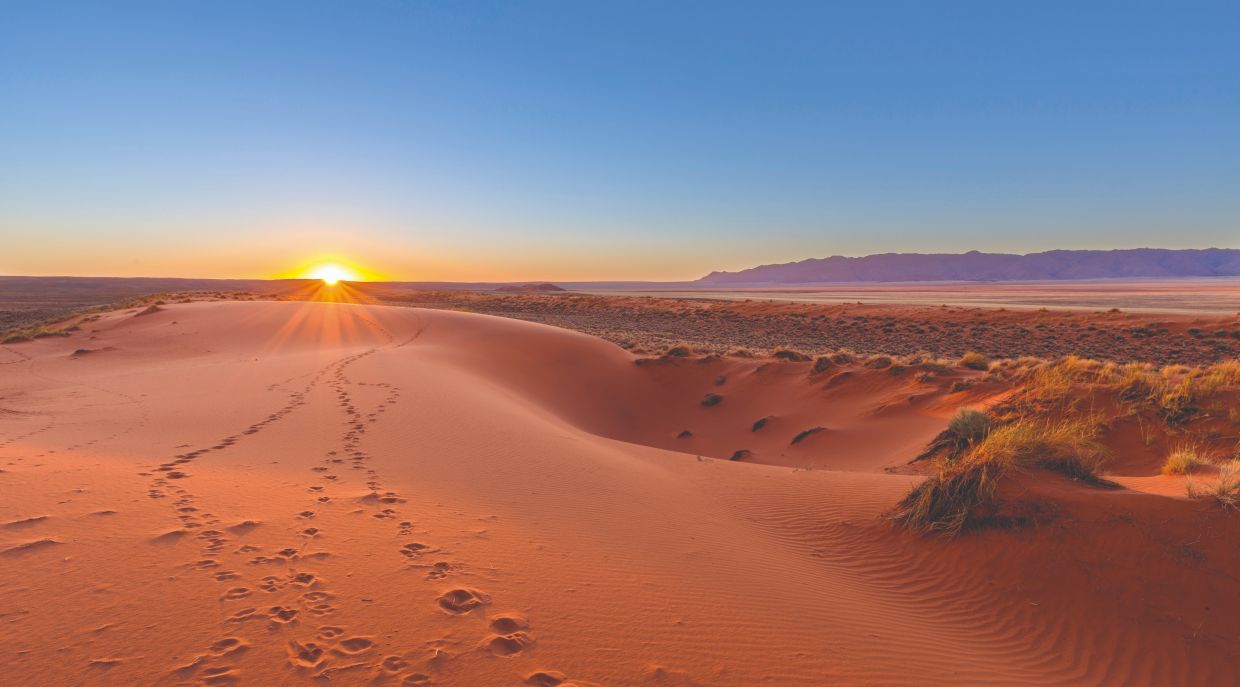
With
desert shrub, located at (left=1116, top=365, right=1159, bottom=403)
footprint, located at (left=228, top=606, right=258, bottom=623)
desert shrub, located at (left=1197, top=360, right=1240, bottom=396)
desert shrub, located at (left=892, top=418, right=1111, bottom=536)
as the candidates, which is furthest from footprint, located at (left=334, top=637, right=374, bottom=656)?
desert shrub, located at (left=1197, top=360, right=1240, bottom=396)

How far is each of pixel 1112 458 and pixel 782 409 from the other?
698 centimetres

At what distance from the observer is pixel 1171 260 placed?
18712 cm

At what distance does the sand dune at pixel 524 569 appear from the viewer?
129 inches

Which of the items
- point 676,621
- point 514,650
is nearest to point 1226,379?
point 676,621

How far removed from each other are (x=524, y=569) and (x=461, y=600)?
0.65 m

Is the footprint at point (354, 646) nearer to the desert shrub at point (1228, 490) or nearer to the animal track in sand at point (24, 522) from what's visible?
the animal track in sand at point (24, 522)

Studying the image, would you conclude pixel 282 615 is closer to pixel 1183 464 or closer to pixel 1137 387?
pixel 1183 464

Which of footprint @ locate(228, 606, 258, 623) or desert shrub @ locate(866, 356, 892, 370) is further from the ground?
footprint @ locate(228, 606, 258, 623)

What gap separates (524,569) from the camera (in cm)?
443

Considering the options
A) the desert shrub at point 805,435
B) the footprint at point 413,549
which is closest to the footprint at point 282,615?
the footprint at point 413,549

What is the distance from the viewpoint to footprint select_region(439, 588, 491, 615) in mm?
3738

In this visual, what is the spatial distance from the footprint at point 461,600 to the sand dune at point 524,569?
0.02 m

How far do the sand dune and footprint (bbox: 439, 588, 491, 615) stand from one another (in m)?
0.02

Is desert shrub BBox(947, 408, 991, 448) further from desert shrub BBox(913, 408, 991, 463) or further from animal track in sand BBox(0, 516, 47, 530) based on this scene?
animal track in sand BBox(0, 516, 47, 530)
